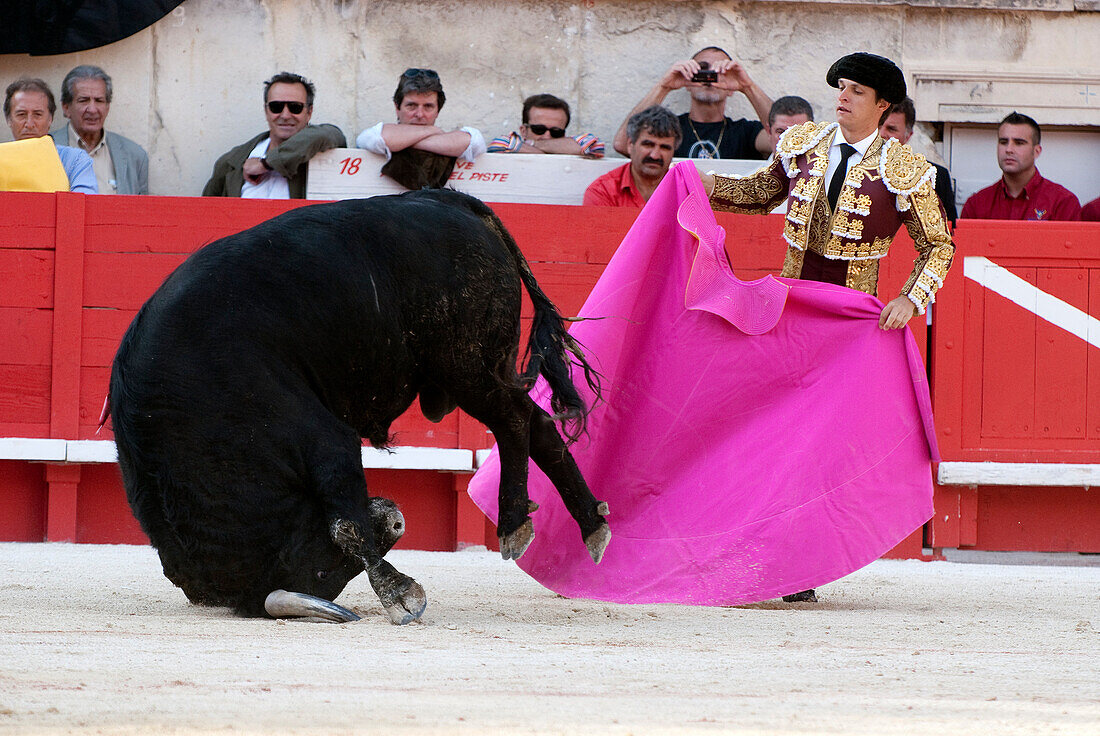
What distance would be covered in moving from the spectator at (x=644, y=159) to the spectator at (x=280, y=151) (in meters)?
1.26

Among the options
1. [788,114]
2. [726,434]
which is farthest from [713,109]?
[726,434]

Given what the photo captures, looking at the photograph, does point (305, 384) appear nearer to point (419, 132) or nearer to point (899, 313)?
point (899, 313)

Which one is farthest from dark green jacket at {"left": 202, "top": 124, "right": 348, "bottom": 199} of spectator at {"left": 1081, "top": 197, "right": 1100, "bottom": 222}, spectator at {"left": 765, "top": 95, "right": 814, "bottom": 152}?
spectator at {"left": 1081, "top": 197, "right": 1100, "bottom": 222}

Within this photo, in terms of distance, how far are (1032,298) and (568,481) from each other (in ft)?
9.50

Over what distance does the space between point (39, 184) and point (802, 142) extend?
10.6 ft

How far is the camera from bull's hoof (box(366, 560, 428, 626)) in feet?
Result: 10.0

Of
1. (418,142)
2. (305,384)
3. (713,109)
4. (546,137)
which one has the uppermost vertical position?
(713,109)

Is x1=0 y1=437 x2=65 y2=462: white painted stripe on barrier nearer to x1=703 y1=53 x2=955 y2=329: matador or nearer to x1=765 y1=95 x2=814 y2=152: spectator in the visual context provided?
x1=703 y1=53 x2=955 y2=329: matador

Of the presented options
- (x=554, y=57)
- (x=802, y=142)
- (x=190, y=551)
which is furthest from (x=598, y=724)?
(x=554, y=57)

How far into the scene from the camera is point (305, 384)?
3.15 meters

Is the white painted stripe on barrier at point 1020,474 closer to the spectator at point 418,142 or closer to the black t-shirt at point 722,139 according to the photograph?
the black t-shirt at point 722,139

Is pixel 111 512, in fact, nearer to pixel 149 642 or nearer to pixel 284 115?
pixel 284 115

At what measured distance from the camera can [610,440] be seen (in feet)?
13.4

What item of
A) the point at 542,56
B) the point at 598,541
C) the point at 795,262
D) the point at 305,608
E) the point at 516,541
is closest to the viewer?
the point at 305,608
